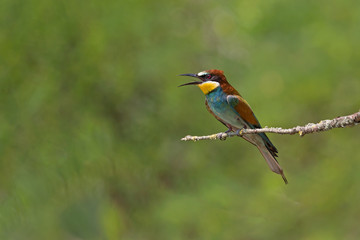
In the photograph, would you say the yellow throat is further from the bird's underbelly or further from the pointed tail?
the pointed tail

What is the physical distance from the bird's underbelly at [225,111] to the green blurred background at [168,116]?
289cm

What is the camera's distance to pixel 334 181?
5137 mm

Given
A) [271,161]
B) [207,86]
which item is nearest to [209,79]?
[207,86]

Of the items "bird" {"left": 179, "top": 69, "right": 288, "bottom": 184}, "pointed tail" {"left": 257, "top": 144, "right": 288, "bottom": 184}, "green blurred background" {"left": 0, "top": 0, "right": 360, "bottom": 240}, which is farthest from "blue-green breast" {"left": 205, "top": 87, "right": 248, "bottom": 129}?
"green blurred background" {"left": 0, "top": 0, "right": 360, "bottom": 240}

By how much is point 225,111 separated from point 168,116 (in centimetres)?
451

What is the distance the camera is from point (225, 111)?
145cm

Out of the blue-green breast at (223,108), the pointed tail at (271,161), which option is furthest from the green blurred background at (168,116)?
the pointed tail at (271,161)

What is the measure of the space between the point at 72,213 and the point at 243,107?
357cm

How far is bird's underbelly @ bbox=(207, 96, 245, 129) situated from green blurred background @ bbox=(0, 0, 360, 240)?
9.50 feet

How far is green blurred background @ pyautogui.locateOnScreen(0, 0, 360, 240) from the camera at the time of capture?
185 inches

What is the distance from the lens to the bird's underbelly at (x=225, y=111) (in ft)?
4.74

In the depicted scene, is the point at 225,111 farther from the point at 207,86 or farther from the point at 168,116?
the point at 168,116

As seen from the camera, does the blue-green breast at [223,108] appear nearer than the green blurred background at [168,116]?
Yes

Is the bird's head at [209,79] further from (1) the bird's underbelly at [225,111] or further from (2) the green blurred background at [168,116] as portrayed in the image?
(2) the green blurred background at [168,116]
